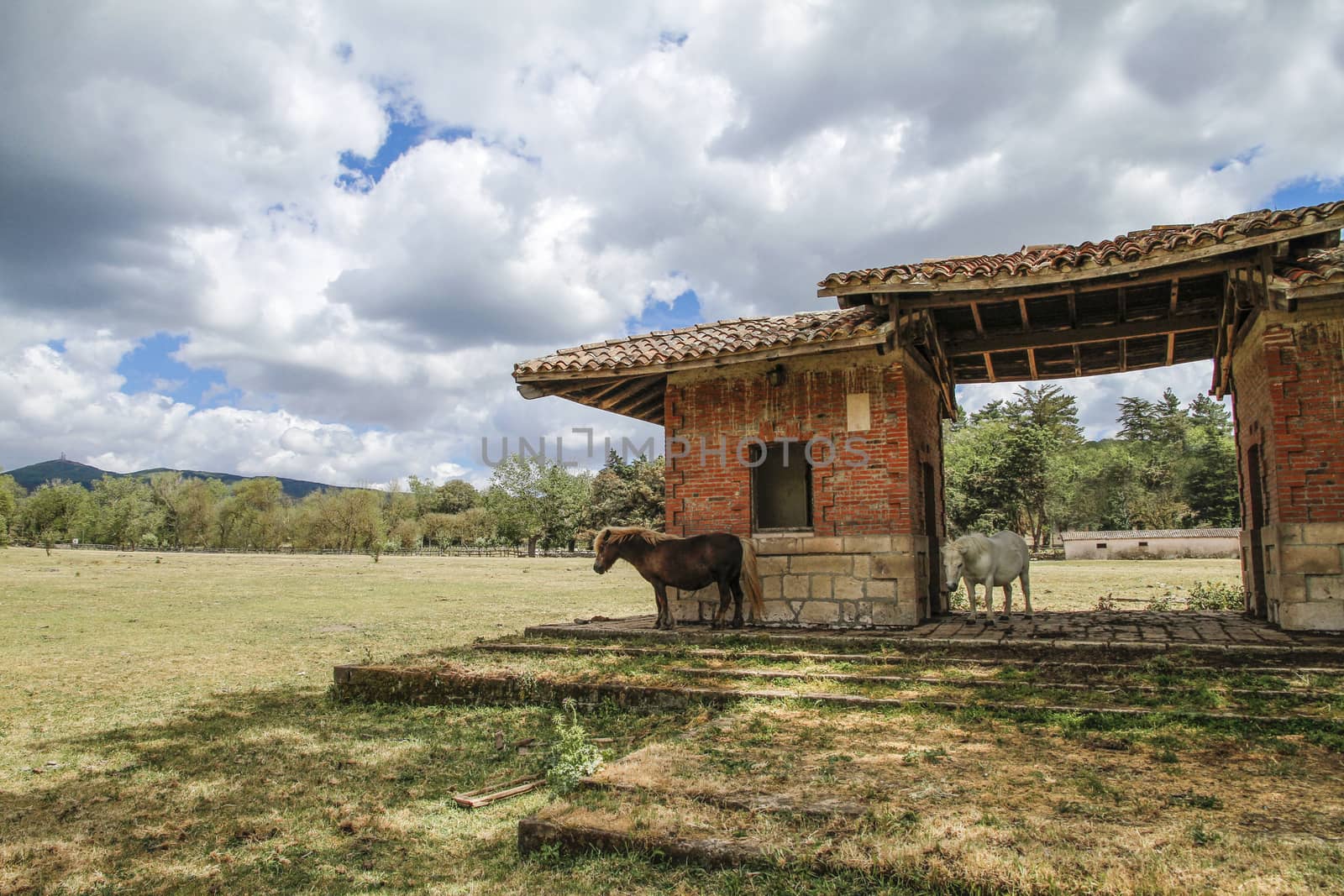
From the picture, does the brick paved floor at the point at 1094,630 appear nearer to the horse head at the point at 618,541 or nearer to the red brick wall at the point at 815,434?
the horse head at the point at 618,541

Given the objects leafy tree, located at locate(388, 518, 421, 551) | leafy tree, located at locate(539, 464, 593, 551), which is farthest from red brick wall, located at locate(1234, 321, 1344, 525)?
leafy tree, located at locate(388, 518, 421, 551)

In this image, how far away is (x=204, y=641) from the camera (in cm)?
1261

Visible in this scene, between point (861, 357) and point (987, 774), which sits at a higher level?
point (861, 357)

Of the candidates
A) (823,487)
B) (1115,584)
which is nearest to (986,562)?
(823,487)

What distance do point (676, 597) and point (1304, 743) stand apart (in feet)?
23.3

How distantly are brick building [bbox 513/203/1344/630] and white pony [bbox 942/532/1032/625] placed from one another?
1.45 ft

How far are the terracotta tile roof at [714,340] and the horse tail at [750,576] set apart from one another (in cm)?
240

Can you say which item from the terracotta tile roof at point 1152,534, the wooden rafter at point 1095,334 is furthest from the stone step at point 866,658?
the terracotta tile roof at point 1152,534

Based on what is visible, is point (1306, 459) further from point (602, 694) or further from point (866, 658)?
point (602, 694)

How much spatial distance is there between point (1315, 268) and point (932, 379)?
200 inches

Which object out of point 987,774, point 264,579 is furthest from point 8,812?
point 264,579

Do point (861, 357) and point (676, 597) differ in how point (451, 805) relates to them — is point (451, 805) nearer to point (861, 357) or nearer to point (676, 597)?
point (676, 597)

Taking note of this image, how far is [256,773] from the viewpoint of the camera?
18.7 ft

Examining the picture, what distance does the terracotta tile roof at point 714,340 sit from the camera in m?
9.62
